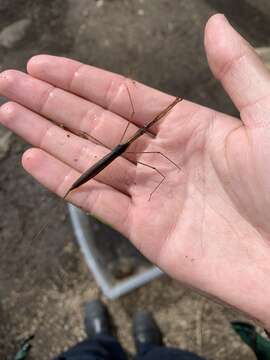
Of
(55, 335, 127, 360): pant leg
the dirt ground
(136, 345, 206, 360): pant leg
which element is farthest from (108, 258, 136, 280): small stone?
(136, 345, 206, 360): pant leg

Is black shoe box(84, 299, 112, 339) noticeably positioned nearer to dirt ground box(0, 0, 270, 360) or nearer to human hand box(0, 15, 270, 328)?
dirt ground box(0, 0, 270, 360)

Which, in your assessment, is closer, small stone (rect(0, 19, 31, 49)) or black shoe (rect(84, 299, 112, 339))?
black shoe (rect(84, 299, 112, 339))

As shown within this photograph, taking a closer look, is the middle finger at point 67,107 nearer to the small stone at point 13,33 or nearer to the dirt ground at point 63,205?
the dirt ground at point 63,205

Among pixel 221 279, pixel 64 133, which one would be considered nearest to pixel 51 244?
pixel 64 133

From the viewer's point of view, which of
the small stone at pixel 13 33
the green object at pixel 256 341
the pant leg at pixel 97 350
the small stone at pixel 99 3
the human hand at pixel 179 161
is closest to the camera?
the human hand at pixel 179 161

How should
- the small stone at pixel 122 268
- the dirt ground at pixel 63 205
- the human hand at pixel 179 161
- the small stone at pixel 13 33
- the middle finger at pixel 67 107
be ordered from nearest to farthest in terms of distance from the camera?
the human hand at pixel 179 161
the middle finger at pixel 67 107
the dirt ground at pixel 63 205
the small stone at pixel 122 268
the small stone at pixel 13 33

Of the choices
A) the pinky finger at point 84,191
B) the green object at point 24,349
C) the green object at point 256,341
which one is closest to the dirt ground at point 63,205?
the green object at point 24,349

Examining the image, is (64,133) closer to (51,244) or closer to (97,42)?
(51,244)
